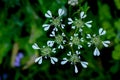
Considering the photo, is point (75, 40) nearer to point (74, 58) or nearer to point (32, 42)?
point (74, 58)

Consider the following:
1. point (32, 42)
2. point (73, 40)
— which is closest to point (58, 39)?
point (73, 40)

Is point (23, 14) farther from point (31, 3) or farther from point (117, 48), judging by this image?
point (117, 48)

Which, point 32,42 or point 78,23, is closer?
point 78,23

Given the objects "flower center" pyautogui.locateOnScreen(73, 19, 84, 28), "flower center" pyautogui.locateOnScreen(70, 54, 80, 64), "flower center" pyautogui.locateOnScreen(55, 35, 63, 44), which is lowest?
"flower center" pyautogui.locateOnScreen(70, 54, 80, 64)

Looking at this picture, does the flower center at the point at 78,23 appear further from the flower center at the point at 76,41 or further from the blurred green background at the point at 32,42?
the blurred green background at the point at 32,42

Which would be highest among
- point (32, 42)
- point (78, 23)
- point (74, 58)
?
point (32, 42)

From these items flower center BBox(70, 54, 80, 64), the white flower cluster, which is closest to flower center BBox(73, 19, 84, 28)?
the white flower cluster

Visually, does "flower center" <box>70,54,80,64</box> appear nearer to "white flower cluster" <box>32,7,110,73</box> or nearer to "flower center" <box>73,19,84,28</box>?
"white flower cluster" <box>32,7,110,73</box>

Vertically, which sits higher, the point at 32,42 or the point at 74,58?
the point at 32,42
